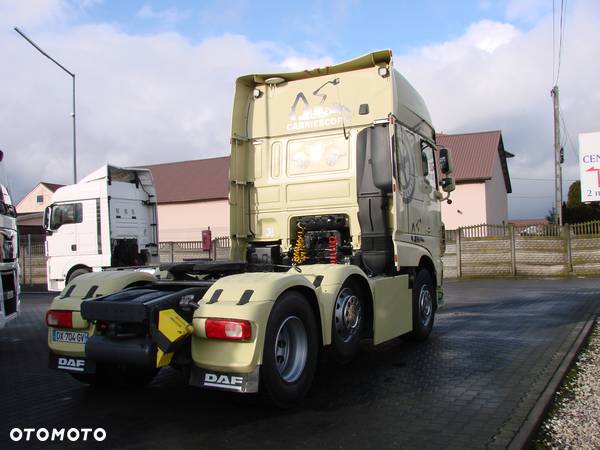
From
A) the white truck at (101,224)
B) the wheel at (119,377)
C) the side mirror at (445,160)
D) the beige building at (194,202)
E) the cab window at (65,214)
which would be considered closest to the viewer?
the wheel at (119,377)

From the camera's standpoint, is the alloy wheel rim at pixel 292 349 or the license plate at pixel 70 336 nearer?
the alloy wheel rim at pixel 292 349

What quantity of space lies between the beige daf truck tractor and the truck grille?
272 centimetres

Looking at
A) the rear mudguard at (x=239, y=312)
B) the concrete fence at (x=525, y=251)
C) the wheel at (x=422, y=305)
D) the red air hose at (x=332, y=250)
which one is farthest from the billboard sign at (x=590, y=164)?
the rear mudguard at (x=239, y=312)

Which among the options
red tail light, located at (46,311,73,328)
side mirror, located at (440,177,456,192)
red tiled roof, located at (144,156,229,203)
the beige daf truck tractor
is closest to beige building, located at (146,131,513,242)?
red tiled roof, located at (144,156,229,203)

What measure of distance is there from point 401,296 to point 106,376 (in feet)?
11.7

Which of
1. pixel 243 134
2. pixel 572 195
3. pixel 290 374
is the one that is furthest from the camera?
pixel 572 195

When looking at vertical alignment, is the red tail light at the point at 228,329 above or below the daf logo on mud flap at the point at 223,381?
above

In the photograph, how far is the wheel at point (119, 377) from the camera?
5.81 m

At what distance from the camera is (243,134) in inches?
320

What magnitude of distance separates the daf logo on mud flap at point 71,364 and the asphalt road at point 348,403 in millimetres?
348

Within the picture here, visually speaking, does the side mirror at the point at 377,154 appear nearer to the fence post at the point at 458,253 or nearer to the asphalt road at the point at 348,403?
the asphalt road at the point at 348,403

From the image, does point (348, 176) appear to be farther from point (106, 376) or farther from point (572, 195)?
point (572, 195)

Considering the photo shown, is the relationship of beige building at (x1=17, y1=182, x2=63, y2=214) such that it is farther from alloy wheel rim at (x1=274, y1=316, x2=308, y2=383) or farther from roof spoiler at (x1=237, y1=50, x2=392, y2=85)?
alloy wheel rim at (x1=274, y1=316, x2=308, y2=383)

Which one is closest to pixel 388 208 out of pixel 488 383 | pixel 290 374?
pixel 488 383
